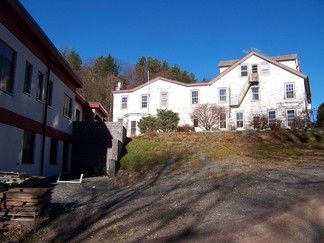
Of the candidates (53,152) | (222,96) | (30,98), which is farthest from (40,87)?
(222,96)

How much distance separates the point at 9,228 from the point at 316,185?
854 cm

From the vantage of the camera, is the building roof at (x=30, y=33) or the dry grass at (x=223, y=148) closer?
the building roof at (x=30, y=33)

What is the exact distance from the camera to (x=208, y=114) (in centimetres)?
3384

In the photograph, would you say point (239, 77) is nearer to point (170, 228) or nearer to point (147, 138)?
point (147, 138)

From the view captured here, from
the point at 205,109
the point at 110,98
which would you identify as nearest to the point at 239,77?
the point at 205,109

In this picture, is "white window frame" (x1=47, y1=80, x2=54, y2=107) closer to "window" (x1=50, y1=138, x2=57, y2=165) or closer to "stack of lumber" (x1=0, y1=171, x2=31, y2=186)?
"window" (x1=50, y1=138, x2=57, y2=165)

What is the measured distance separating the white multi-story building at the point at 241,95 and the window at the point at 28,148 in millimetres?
20711

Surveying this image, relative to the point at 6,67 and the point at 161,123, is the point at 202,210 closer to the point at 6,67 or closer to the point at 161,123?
the point at 6,67

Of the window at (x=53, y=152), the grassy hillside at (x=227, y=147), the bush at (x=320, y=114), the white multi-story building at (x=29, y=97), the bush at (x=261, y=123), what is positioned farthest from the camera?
the bush at (x=261, y=123)

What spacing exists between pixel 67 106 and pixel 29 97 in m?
6.92

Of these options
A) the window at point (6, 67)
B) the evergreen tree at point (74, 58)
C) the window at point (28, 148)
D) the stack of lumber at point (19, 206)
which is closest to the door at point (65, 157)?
the window at point (28, 148)

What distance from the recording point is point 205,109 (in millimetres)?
33906

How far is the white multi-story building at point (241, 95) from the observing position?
1329 inches

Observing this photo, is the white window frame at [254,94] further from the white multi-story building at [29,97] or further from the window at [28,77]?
the window at [28,77]
